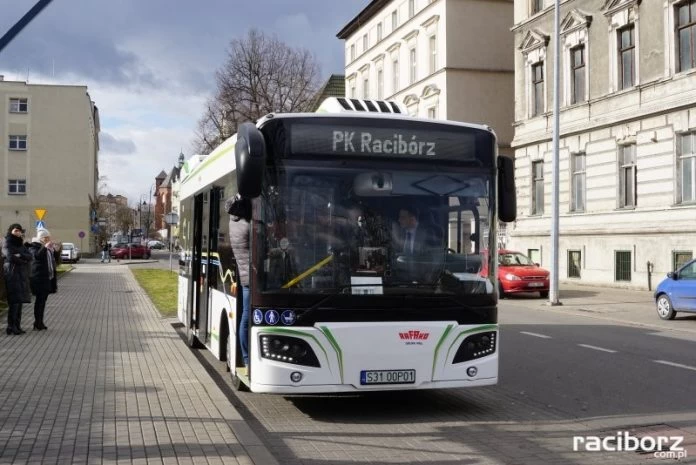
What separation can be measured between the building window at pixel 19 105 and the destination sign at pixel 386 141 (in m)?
69.6

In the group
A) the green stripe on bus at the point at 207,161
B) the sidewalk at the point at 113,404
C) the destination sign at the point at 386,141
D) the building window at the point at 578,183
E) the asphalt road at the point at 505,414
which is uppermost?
the building window at the point at 578,183

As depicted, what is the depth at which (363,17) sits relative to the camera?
5762 cm

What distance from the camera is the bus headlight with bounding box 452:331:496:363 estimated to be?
775 centimetres

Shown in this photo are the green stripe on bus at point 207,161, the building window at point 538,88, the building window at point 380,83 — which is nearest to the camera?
the green stripe on bus at point 207,161

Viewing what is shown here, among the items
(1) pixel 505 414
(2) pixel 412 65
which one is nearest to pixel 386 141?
(1) pixel 505 414

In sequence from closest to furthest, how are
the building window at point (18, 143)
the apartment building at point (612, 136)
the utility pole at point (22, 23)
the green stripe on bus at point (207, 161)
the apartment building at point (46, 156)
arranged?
1. the utility pole at point (22, 23)
2. the green stripe on bus at point (207, 161)
3. the apartment building at point (612, 136)
4. the apartment building at point (46, 156)
5. the building window at point (18, 143)

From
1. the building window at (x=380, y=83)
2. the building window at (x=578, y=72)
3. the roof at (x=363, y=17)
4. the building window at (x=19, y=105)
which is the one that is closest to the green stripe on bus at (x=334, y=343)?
the building window at (x=578, y=72)

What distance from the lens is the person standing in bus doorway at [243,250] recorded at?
24.9 ft

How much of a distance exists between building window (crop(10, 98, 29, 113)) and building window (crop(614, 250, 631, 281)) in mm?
57005

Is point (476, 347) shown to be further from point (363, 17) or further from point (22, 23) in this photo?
point (363, 17)

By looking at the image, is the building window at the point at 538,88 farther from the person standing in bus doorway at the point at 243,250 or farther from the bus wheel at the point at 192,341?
the person standing in bus doorway at the point at 243,250

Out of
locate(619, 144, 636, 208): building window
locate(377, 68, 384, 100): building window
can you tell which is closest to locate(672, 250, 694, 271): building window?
locate(619, 144, 636, 208): building window

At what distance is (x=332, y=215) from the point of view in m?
7.49

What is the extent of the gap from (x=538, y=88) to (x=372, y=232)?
1226 inches
